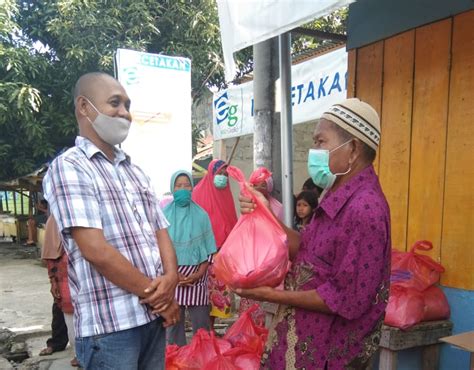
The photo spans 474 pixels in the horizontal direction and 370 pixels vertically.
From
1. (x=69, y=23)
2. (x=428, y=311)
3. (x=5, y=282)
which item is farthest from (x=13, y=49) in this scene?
(x=428, y=311)

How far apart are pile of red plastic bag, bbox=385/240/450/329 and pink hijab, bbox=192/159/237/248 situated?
2.24 meters

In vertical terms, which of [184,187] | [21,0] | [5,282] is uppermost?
[21,0]

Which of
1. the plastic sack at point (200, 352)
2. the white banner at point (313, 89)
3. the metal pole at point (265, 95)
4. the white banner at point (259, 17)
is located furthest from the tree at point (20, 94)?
the white banner at point (259, 17)

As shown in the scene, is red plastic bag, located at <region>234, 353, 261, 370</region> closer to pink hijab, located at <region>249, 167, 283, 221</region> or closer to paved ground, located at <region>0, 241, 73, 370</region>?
pink hijab, located at <region>249, 167, 283, 221</region>

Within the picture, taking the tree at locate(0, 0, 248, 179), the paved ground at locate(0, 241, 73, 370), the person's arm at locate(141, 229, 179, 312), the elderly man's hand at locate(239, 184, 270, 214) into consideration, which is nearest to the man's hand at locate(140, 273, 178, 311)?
the person's arm at locate(141, 229, 179, 312)

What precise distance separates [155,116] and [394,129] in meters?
3.64

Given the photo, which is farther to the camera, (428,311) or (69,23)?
(69,23)

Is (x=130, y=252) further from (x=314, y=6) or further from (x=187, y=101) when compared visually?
(x=187, y=101)

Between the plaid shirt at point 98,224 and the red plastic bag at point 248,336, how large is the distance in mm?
1304

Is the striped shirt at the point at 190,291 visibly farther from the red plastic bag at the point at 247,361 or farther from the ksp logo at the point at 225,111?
the ksp logo at the point at 225,111

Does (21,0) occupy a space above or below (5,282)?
above

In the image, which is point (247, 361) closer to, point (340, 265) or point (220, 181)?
point (340, 265)

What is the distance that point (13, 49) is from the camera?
9.20 metres

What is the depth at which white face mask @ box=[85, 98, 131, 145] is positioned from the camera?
1729mm
